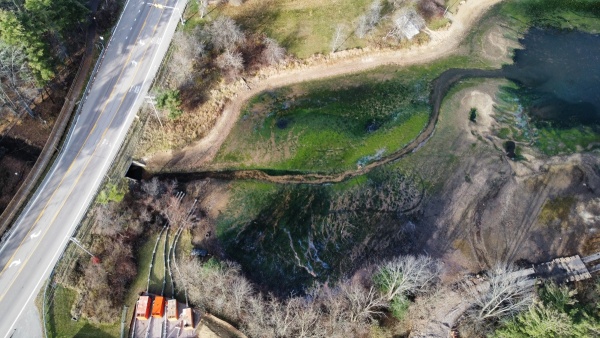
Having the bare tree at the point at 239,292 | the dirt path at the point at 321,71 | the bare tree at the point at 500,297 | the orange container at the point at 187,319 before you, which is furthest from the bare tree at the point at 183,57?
the bare tree at the point at 500,297

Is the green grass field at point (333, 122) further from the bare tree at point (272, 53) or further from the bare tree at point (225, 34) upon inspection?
the bare tree at point (225, 34)

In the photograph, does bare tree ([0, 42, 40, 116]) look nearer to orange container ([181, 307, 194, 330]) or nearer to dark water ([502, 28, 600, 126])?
orange container ([181, 307, 194, 330])

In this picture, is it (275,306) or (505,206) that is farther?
(505,206)

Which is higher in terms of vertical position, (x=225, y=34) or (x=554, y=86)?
(x=225, y=34)

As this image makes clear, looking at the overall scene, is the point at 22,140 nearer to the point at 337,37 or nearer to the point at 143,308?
the point at 143,308

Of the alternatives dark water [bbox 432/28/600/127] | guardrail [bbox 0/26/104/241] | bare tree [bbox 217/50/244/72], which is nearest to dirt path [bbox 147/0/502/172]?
bare tree [bbox 217/50/244/72]

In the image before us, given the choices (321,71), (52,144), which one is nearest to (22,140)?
(52,144)

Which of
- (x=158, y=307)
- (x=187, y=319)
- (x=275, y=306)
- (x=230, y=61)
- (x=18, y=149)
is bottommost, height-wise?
(x=187, y=319)
